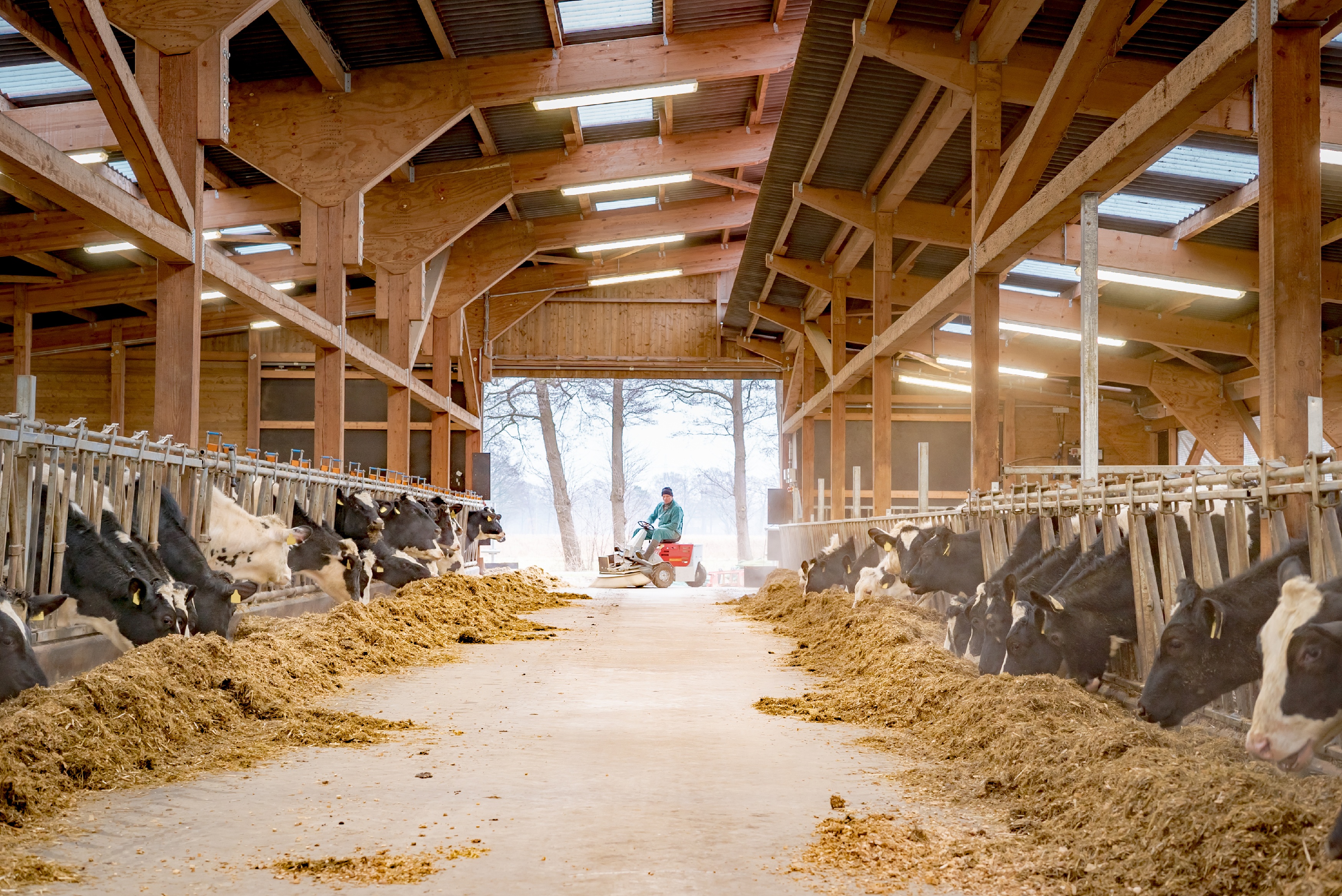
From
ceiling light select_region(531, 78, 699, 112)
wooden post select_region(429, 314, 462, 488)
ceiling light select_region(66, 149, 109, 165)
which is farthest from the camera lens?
wooden post select_region(429, 314, 462, 488)

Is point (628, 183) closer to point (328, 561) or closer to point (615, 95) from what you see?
point (615, 95)

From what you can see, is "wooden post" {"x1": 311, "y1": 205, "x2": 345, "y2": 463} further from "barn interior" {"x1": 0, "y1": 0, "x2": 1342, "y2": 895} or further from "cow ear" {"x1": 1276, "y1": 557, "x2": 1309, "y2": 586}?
"cow ear" {"x1": 1276, "y1": 557, "x2": 1309, "y2": 586}

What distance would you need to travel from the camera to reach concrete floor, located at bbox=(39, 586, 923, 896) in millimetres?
3584

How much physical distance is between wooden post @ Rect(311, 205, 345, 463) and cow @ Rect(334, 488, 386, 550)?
0.52 meters

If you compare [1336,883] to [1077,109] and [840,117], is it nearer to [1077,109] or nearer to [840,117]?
[1077,109]

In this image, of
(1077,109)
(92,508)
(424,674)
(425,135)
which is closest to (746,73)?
(425,135)

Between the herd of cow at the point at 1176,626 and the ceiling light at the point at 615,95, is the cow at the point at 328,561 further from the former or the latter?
the ceiling light at the point at 615,95

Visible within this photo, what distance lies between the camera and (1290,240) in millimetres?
5242

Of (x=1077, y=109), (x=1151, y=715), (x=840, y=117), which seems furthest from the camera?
(x=840, y=117)

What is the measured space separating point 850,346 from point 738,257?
307cm

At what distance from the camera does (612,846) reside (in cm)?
391

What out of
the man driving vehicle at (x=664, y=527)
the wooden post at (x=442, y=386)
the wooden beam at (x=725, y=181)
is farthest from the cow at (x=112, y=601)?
the man driving vehicle at (x=664, y=527)

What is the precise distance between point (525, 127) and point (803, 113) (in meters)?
4.82

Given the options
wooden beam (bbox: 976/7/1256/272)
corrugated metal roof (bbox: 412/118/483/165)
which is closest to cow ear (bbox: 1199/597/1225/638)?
wooden beam (bbox: 976/7/1256/272)
